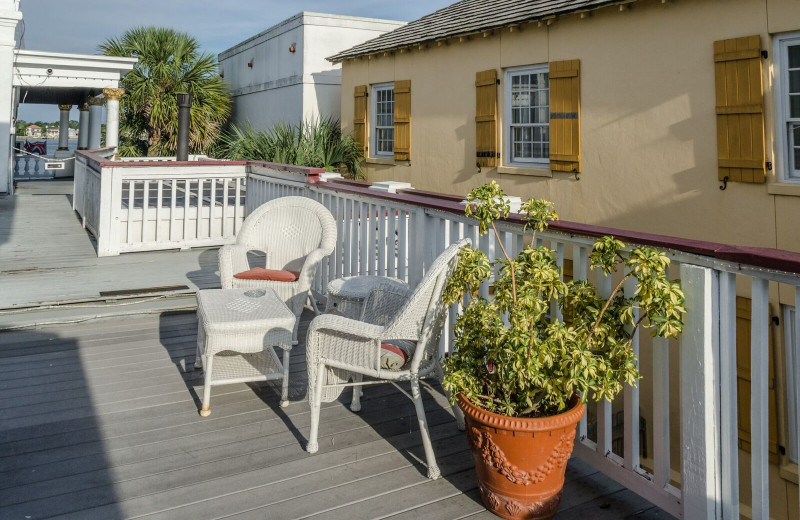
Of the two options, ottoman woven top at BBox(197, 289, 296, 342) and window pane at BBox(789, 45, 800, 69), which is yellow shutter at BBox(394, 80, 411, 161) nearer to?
window pane at BBox(789, 45, 800, 69)

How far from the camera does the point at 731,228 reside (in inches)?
270

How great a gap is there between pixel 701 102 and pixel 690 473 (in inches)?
234

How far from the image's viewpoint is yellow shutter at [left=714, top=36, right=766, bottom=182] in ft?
21.4

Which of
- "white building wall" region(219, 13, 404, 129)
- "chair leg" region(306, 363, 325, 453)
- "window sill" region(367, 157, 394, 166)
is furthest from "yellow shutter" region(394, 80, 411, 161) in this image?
"chair leg" region(306, 363, 325, 453)

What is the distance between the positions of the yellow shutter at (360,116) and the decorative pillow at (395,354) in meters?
9.98

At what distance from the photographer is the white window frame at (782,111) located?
6.45m

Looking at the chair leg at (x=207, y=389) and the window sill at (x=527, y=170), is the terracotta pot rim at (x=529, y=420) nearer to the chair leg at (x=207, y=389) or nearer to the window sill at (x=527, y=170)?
the chair leg at (x=207, y=389)

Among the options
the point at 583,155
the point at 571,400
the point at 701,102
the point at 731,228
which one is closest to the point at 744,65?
the point at 701,102

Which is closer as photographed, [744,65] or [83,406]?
[83,406]

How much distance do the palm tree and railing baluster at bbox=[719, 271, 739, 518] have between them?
15.8 m

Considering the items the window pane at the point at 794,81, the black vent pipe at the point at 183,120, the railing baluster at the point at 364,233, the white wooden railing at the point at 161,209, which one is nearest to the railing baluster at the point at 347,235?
the railing baluster at the point at 364,233

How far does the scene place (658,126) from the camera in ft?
24.7

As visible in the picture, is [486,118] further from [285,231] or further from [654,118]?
[285,231]

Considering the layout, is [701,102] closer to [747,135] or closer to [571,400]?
[747,135]
